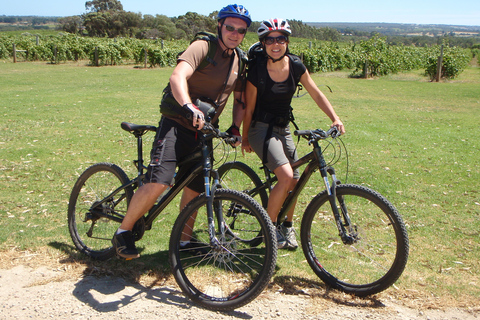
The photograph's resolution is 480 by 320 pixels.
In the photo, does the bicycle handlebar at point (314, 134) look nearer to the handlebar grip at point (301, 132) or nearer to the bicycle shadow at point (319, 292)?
the handlebar grip at point (301, 132)

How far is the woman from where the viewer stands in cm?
387

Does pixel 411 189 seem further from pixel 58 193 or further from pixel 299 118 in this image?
pixel 299 118

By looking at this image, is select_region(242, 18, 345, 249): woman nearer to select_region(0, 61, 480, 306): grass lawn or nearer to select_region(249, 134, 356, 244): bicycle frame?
select_region(249, 134, 356, 244): bicycle frame

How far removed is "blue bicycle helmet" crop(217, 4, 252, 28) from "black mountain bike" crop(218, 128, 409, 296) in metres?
1.00

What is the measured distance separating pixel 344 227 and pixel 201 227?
4.71 feet

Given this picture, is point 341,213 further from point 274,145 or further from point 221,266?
point 221,266

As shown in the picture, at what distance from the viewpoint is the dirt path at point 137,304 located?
330 cm

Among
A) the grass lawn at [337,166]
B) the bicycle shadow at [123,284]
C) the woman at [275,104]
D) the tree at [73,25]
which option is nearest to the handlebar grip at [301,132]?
the woman at [275,104]

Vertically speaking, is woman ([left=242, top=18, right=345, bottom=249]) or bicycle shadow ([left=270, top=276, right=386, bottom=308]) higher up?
woman ([left=242, top=18, right=345, bottom=249])

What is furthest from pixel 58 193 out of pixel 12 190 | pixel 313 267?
pixel 313 267

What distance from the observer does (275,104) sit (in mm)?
4098

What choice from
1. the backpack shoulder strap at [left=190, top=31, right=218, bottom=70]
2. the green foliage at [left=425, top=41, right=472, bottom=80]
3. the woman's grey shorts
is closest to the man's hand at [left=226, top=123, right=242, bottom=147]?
the woman's grey shorts

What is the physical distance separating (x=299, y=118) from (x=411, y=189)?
6.02 meters

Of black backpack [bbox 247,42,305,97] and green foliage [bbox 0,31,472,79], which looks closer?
black backpack [bbox 247,42,305,97]
